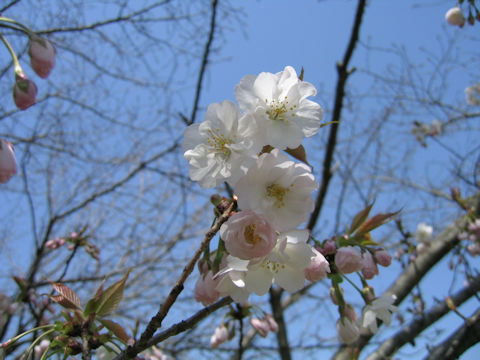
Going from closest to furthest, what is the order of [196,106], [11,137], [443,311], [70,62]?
[443,311]
[196,106]
[11,137]
[70,62]

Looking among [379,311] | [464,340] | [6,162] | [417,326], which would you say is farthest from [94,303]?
[417,326]

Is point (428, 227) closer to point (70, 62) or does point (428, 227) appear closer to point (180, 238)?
point (180, 238)

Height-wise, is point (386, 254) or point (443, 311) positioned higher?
point (443, 311)

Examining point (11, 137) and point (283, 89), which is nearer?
point (283, 89)

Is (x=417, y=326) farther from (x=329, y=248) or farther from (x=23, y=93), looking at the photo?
(x=23, y=93)

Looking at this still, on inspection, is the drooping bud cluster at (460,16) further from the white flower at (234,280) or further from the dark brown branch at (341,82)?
the white flower at (234,280)

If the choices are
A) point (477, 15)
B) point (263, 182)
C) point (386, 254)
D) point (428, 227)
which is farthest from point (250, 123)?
point (428, 227)

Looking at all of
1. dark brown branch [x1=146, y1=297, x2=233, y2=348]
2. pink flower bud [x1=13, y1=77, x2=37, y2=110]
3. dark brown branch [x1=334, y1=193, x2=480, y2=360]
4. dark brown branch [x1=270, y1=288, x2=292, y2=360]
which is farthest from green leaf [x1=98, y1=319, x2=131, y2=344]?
dark brown branch [x1=270, y1=288, x2=292, y2=360]
